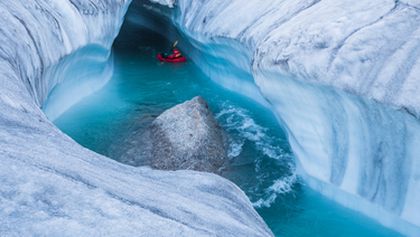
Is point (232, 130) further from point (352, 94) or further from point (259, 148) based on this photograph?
point (352, 94)

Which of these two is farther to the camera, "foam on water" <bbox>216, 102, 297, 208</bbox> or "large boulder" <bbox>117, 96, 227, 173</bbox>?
"large boulder" <bbox>117, 96, 227, 173</bbox>

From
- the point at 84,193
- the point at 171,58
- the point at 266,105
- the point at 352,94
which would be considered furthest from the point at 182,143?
the point at 171,58

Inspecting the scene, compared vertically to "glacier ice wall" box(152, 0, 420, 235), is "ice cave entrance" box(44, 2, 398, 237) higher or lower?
lower

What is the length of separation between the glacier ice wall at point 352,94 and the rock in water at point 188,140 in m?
1.00

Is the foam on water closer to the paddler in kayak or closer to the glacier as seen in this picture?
the glacier

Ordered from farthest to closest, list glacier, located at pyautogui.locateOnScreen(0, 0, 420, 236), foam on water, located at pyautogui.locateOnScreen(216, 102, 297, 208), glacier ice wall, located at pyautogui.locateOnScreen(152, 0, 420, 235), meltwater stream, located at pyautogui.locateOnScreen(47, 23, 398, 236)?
foam on water, located at pyautogui.locateOnScreen(216, 102, 297, 208), meltwater stream, located at pyautogui.locateOnScreen(47, 23, 398, 236), glacier ice wall, located at pyautogui.locateOnScreen(152, 0, 420, 235), glacier, located at pyautogui.locateOnScreen(0, 0, 420, 236)

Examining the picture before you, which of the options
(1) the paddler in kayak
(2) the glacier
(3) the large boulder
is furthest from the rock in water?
(1) the paddler in kayak

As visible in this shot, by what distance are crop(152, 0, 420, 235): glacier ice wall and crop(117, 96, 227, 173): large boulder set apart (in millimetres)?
1003

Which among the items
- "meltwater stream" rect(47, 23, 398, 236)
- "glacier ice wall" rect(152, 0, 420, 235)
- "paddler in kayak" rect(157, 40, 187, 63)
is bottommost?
"paddler in kayak" rect(157, 40, 187, 63)

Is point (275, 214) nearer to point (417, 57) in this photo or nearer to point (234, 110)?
point (417, 57)

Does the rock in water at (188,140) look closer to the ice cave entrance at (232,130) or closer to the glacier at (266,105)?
the ice cave entrance at (232,130)

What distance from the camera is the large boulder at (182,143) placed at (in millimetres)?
5250

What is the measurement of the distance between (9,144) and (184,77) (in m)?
6.96

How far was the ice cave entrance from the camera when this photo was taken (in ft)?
14.1
